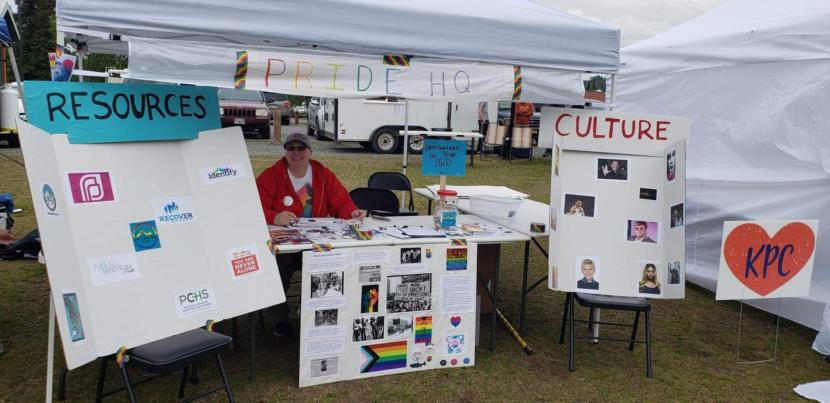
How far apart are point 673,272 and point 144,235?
295cm

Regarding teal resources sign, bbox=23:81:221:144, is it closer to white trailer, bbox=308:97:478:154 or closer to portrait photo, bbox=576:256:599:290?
portrait photo, bbox=576:256:599:290

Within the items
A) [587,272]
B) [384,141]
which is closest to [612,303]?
[587,272]

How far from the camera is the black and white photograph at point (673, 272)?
367 cm

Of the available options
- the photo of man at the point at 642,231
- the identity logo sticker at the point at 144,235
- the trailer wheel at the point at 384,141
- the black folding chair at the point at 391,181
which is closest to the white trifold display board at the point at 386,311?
the identity logo sticker at the point at 144,235

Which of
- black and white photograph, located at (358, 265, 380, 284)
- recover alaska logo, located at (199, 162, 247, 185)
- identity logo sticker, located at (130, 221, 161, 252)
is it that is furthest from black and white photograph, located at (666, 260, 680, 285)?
identity logo sticker, located at (130, 221, 161, 252)

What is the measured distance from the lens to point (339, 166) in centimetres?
1159

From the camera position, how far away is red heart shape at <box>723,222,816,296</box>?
12.0 ft

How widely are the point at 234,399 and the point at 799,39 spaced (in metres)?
4.75

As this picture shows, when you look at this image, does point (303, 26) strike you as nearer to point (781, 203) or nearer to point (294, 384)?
point (294, 384)

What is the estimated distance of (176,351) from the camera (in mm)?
2680

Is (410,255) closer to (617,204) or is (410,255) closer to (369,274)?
(369,274)

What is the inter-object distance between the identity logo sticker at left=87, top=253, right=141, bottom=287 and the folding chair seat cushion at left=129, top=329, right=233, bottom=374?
323 millimetres

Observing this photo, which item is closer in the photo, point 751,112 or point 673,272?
point 673,272

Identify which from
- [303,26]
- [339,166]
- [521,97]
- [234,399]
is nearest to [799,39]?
[521,97]
